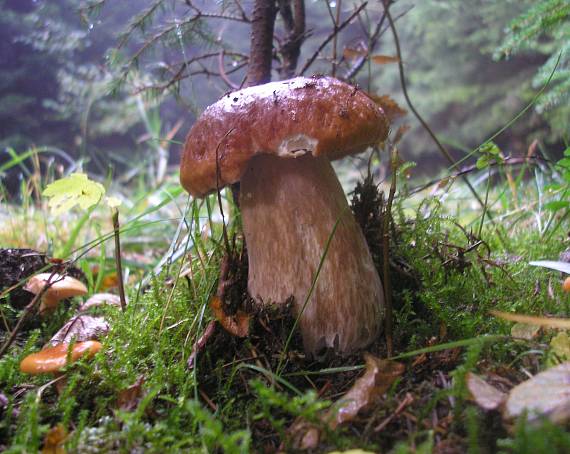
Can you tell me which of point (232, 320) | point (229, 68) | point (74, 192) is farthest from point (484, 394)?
point (229, 68)

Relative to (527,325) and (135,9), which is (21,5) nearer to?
(135,9)

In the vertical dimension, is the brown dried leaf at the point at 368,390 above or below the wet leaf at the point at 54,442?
below

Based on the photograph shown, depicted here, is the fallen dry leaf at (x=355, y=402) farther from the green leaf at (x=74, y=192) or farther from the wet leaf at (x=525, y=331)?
the green leaf at (x=74, y=192)

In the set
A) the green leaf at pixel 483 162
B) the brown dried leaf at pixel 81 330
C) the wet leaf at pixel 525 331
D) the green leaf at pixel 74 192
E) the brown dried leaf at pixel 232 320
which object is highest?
the green leaf at pixel 74 192

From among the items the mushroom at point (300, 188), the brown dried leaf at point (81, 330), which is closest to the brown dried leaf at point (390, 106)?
the mushroom at point (300, 188)

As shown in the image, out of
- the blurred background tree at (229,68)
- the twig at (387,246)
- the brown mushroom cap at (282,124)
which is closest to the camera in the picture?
the twig at (387,246)

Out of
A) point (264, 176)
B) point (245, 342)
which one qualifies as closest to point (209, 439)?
point (245, 342)
